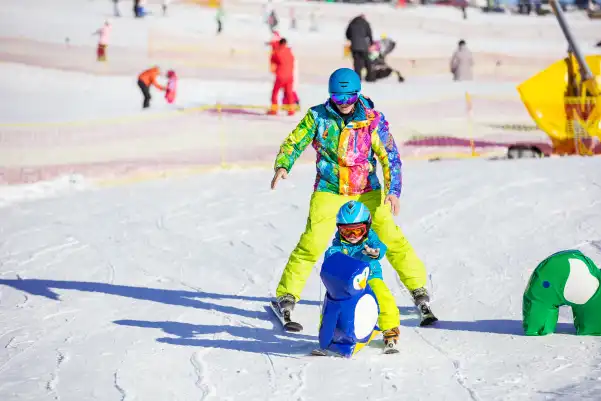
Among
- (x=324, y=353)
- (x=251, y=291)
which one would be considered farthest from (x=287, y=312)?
(x=251, y=291)

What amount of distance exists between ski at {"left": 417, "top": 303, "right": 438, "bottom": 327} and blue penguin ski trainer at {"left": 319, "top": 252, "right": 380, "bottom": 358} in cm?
103

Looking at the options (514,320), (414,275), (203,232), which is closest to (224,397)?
(414,275)

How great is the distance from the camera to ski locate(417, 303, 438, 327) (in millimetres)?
7836

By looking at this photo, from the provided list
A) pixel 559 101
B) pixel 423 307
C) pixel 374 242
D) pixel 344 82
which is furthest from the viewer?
pixel 559 101

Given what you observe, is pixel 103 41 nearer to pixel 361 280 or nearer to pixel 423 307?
pixel 423 307

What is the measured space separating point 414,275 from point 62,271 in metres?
4.14

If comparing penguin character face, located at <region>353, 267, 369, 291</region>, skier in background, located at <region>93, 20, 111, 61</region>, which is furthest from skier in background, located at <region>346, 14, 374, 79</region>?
penguin character face, located at <region>353, 267, 369, 291</region>

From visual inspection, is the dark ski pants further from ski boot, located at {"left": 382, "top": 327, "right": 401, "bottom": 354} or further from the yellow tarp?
ski boot, located at {"left": 382, "top": 327, "right": 401, "bottom": 354}

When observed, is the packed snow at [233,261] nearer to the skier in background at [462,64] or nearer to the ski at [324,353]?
the ski at [324,353]

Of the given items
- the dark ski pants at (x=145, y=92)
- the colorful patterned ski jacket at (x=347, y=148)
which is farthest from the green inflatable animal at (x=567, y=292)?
the dark ski pants at (x=145, y=92)

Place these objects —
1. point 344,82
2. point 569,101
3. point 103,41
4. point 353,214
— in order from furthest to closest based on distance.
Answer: point 103,41 < point 569,101 < point 344,82 < point 353,214

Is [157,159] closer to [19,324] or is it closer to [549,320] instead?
[19,324]

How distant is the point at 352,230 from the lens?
273 inches

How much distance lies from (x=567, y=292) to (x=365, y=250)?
1.37 m
